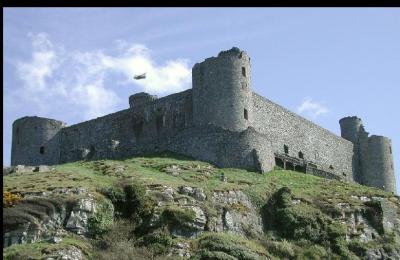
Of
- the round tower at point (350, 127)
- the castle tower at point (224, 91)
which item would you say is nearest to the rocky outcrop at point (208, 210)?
the castle tower at point (224, 91)

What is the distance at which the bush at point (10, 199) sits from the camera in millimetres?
36719

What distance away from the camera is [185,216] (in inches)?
1481

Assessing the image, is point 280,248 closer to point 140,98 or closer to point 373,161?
point 140,98

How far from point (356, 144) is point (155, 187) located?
1560 inches

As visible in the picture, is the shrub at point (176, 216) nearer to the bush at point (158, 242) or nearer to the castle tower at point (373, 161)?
the bush at point (158, 242)

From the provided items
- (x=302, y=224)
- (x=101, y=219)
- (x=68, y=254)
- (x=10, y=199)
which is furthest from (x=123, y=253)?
(x=302, y=224)

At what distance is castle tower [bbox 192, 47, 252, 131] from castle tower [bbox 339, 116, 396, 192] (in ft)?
70.5

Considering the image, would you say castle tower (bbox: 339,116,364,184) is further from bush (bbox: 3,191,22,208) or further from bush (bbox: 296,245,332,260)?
bush (bbox: 3,191,22,208)

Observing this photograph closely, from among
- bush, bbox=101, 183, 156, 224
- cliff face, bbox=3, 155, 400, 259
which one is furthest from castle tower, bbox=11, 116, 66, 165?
bush, bbox=101, 183, 156, 224

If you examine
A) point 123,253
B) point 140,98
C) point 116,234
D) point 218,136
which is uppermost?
point 140,98

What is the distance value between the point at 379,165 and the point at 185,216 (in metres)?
40.6

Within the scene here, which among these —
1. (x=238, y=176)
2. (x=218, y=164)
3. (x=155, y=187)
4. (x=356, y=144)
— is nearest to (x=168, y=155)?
(x=218, y=164)

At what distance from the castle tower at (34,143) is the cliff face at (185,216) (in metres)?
15.8

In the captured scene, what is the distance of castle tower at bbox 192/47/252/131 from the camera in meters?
55.7
